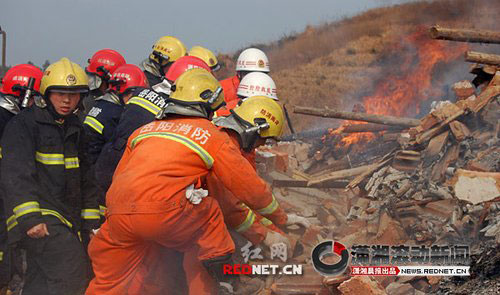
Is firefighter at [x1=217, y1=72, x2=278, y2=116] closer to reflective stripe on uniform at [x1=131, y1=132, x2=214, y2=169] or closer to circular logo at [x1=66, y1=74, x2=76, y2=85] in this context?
circular logo at [x1=66, y1=74, x2=76, y2=85]

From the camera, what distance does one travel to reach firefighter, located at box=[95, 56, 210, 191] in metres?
5.92

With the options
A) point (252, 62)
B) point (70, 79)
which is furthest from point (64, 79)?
point (252, 62)

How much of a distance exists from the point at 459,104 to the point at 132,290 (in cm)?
477

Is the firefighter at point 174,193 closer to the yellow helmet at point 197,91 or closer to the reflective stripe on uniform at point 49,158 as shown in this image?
the yellow helmet at point 197,91

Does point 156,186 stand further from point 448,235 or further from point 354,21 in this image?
point 354,21

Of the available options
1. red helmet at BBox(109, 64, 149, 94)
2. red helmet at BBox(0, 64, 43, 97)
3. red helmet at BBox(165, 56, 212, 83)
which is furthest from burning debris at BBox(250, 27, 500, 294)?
red helmet at BBox(0, 64, 43, 97)

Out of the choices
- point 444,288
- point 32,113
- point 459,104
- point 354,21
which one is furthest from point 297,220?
point 354,21

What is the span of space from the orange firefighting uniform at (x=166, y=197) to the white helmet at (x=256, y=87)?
3.91 m

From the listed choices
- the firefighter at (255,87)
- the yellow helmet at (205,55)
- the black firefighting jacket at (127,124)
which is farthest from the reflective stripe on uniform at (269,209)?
the yellow helmet at (205,55)

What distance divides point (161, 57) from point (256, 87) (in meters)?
1.59

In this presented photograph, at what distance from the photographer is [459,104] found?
303 inches

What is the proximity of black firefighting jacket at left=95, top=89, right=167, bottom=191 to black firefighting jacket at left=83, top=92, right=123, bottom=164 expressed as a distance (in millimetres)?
228

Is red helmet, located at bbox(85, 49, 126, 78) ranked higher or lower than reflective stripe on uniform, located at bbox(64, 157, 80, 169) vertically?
higher

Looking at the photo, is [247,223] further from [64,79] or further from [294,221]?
[64,79]
